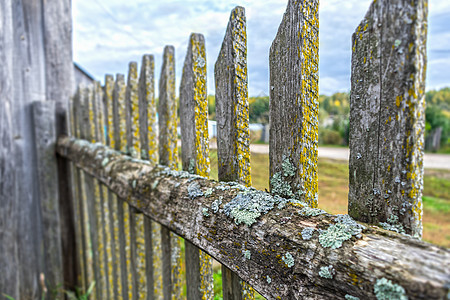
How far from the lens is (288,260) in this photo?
0.70 m

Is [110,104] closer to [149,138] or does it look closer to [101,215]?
[149,138]

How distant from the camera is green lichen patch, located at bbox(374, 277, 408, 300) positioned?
1.66ft

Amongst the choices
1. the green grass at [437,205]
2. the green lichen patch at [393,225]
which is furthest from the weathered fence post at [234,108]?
the green grass at [437,205]

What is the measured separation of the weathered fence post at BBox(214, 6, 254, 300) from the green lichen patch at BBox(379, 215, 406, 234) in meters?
0.46

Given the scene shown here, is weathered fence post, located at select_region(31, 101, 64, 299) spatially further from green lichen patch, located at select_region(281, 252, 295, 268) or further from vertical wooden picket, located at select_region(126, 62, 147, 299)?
green lichen patch, located at select_region(281, 252, 295, 268)

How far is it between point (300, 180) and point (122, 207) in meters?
1.40

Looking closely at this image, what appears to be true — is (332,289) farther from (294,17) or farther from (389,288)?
(294,17)

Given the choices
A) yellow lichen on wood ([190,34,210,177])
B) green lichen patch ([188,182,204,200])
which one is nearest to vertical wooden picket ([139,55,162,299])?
yellow lichen on wood ([190,34,210,177])

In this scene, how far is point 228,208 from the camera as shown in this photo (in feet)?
2.90

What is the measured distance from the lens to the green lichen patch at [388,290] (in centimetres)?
51

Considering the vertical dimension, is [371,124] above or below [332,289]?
above

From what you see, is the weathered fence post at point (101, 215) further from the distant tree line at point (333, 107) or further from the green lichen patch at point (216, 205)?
the green lichen patch at point (216, 205)

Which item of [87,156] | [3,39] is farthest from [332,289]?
[3,39]

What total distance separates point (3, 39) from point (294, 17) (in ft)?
8.01
